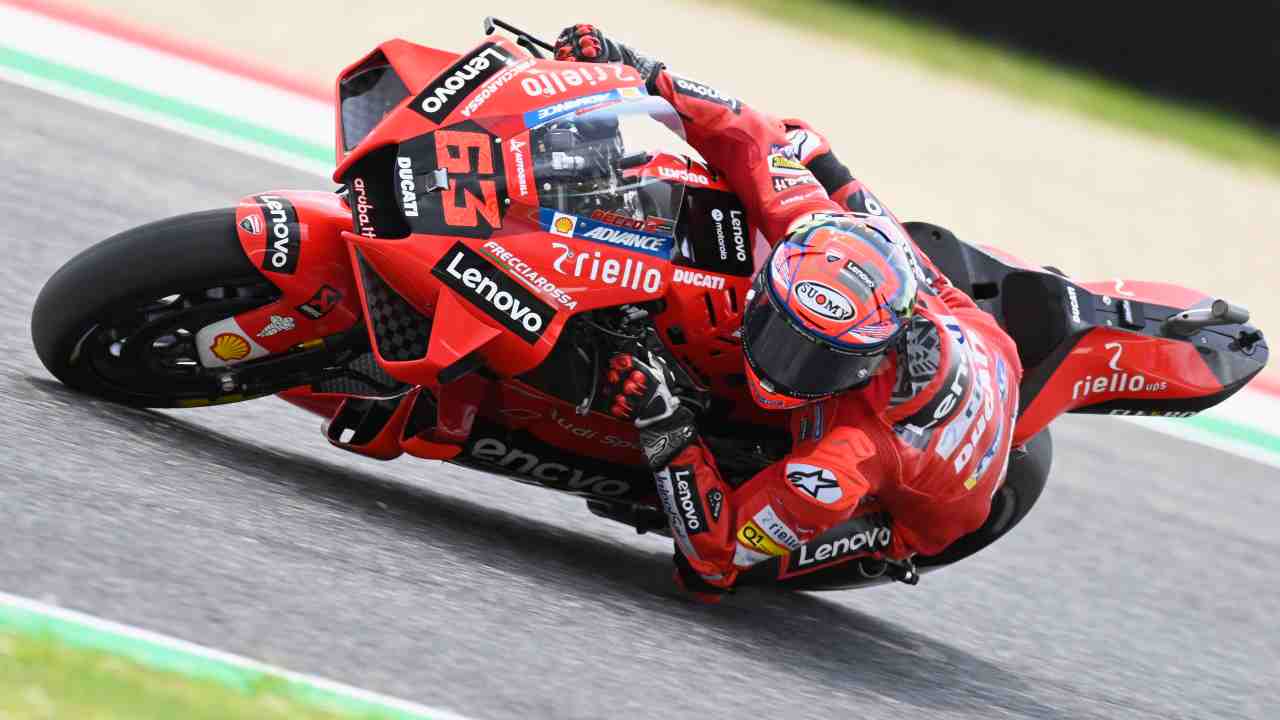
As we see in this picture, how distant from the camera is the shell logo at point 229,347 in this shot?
14.2 feet

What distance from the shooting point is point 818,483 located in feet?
14.2

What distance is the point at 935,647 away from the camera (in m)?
5.32

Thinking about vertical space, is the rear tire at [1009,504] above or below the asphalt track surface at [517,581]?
above

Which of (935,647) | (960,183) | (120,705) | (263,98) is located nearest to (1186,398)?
(935,647)

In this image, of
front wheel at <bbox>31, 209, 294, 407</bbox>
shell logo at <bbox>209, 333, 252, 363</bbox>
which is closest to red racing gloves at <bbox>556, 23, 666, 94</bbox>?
front wheel at <bbox>31, 209, 294, 407</bbox>

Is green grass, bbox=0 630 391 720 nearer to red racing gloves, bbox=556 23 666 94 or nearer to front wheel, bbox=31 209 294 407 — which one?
front wheel, bbox=31 209 294 407

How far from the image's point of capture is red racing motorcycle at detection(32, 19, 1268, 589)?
13.4 ft

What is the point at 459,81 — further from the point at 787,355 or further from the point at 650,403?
the point at 787,355

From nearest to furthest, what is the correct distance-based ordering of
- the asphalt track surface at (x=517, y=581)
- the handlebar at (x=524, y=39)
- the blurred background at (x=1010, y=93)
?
the asphalt track surface at (x=517, y=581) < the handlebar at (x=524, y=39) < the blurred background at (x=1010, y=93)

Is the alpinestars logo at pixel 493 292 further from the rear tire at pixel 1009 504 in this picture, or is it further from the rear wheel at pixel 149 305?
the rear tire at pixel 1009 504

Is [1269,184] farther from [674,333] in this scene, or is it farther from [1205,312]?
[674,333]

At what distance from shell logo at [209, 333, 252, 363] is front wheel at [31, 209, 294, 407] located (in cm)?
6

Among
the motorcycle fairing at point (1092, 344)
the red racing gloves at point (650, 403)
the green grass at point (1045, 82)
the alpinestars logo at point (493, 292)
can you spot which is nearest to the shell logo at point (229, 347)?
the alpinestars logo at point (493, 292)

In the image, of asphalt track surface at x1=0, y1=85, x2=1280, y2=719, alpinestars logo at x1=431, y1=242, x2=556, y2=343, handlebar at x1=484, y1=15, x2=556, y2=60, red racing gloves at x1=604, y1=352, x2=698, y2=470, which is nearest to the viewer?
asphalt track surface at x1=0, y1=85, x2=1280, y2=719
